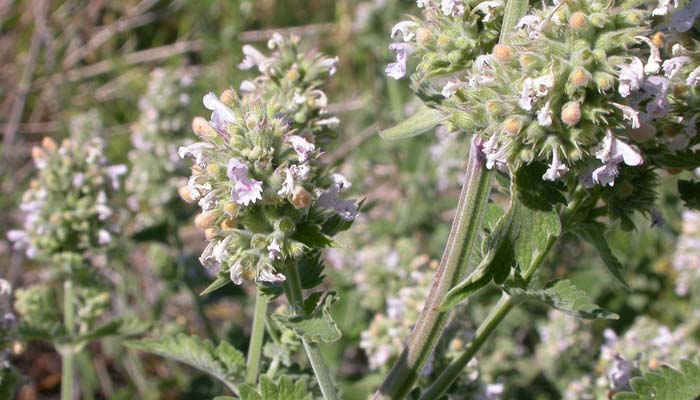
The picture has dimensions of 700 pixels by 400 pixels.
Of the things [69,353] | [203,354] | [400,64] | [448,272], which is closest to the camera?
[448,272]

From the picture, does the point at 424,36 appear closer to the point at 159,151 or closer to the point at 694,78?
the point at 694,78

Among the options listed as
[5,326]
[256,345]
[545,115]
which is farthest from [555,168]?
[5,326]

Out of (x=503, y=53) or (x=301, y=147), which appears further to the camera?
(x=301, y=147)

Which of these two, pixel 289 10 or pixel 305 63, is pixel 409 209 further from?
pixel 289 10

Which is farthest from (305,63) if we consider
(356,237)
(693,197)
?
(356,237)

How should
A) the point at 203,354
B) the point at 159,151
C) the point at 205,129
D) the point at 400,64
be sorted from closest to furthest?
the point at 205,129 → the point at 400,64 → the point at 203,354 → the point at 159,151

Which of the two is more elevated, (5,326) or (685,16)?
(685,16)

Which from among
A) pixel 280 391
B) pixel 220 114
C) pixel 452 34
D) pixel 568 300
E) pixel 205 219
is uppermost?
pixel 452 34

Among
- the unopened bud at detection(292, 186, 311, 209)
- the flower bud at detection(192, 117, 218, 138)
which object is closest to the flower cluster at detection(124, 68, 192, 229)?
the flower bud at detection(192, 117, 218, 138)

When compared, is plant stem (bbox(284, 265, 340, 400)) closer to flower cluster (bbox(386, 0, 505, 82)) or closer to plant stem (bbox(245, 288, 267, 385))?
plant stem (bbox(245, 288, 267, 385))
